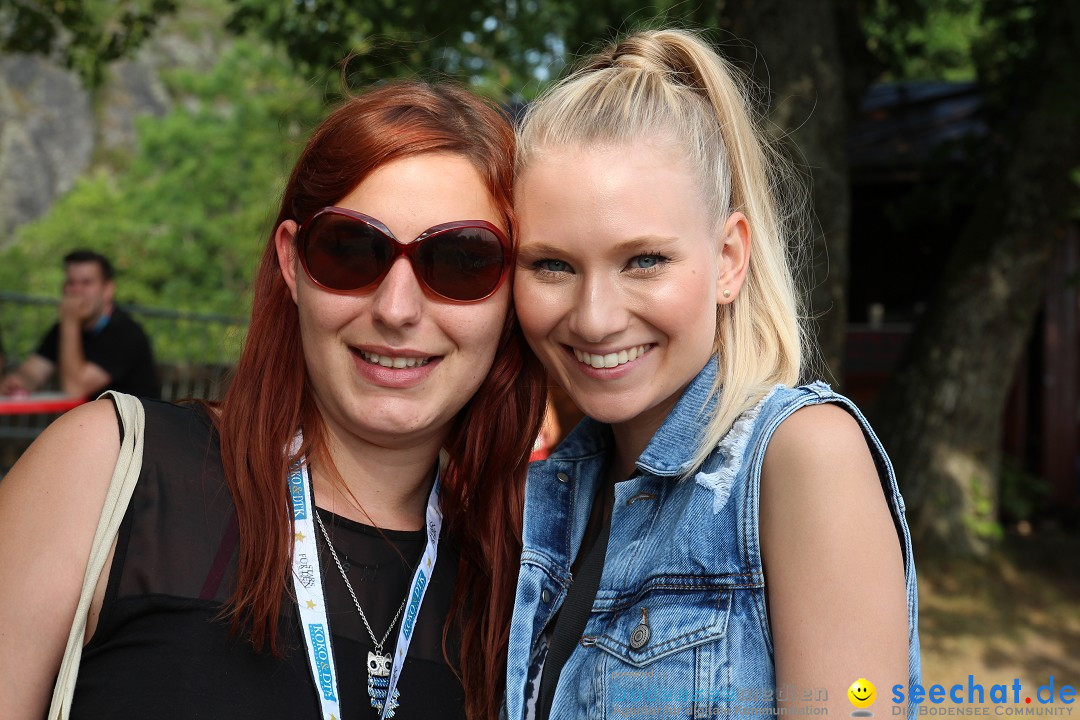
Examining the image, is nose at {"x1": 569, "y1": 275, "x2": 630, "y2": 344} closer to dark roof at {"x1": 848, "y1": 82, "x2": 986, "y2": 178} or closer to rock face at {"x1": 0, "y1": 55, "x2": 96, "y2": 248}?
dark roof at {"x1": 848, "y1": 82, "x2": 986, "y2": 178}

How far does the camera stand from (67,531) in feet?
5.56

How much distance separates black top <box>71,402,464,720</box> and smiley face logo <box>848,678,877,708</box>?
846 millimetres

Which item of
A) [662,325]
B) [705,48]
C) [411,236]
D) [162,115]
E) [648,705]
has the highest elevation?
[162,115]

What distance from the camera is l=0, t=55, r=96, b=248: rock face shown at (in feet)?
87.3

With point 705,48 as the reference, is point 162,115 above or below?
above

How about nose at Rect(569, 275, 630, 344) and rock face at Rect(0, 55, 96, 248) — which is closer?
nose at Rect(569, 275, 630, 344)

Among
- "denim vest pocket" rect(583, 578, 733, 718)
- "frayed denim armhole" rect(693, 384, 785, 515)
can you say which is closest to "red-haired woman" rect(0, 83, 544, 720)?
"denim vest pocket" rect(583, 578, 733, 718)

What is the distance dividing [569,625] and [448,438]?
1.99 feet

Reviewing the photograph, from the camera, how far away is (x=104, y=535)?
1.69 m

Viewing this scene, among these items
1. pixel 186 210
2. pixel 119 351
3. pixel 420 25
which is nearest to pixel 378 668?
pixel 119 351

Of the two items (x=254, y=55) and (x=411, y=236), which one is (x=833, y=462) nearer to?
(x=411, y=236)

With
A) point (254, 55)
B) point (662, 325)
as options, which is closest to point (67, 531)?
point (662, 325)

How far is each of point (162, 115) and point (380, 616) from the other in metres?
31.6

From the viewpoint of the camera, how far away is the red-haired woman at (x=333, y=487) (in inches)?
67.6
